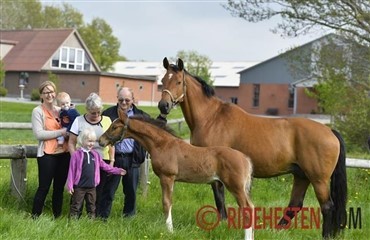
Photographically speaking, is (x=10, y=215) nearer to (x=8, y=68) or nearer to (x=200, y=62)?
(x=200, y=62)

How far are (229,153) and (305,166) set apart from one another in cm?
128

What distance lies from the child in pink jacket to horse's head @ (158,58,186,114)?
3.42 ft

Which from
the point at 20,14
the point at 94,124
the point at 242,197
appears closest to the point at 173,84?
the point at 94,124

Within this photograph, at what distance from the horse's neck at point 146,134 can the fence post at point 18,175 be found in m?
1.88

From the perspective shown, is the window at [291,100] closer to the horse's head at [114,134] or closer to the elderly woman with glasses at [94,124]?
the elderly woman with glasses at [94,124]

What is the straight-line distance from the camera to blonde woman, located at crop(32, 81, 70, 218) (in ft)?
21.5

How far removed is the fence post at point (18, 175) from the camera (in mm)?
7320

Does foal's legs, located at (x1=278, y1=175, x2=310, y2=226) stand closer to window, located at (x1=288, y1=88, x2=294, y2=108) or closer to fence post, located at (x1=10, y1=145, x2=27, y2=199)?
fence post, located at (x1=10, y1=145, x2=27, y2=199)

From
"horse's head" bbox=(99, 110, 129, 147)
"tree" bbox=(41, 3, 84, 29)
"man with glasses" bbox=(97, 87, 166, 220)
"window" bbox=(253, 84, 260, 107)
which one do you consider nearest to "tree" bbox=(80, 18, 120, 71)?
"tree" bbox=(41, 3, 84, 29)

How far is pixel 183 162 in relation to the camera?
6172 mm

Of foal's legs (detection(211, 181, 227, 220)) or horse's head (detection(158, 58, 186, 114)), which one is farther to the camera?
foal's legs (detection(211, 181, 227, 220))

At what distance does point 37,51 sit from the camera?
185ft

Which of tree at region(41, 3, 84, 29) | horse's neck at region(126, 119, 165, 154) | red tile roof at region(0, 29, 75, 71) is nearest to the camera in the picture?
horse's neck at region(126, 119, 165, 154)

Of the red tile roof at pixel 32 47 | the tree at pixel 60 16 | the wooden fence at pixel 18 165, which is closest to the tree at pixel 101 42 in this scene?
the tree at pixel 60 16
